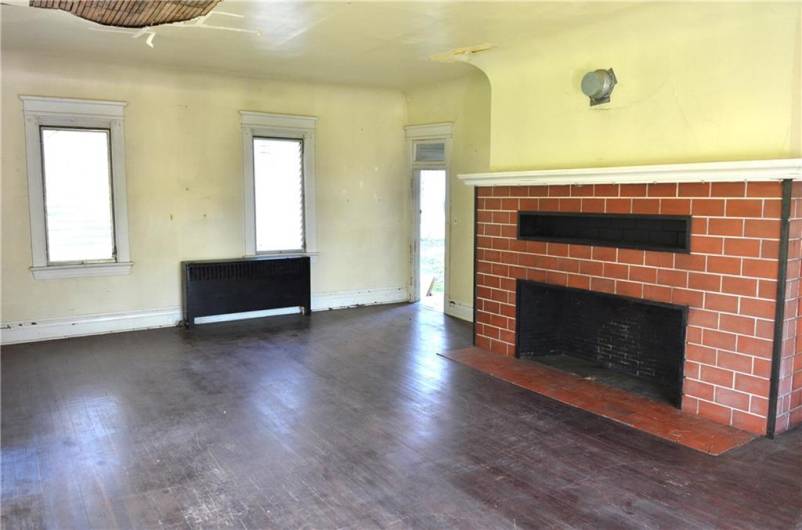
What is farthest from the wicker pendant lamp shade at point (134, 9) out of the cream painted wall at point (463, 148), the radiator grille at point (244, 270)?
the cream painted wall at point (463, 148)

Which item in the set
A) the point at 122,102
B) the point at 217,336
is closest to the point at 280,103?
the point at 122,102

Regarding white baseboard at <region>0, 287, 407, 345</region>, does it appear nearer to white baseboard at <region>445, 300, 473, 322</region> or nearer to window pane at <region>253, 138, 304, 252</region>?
window pane at <region>253, 138, 304, 252</region>

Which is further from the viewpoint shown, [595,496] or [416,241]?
[416,241]

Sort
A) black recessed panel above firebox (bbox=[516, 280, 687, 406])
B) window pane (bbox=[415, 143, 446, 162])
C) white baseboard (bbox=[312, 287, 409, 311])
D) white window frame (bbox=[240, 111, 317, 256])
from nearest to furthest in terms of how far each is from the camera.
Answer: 1. black recessed panel above firebox (bbox=[516, 280, 687, 406])
2. white window frame (bbox=[240, 111, 317, 256])
3. window pane (bbox=[415, 143, 446, 162])
4. white baseboard (bbox=[312, 287, 409, 311])

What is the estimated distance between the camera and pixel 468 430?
358 centimetres

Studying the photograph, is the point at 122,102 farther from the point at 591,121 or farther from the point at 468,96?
the point at 591,121

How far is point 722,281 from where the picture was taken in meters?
3.56

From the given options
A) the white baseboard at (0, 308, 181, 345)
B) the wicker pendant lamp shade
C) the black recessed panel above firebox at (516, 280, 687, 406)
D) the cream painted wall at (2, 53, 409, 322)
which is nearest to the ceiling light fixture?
the black recessed panel above firebox at (516, 280, 687, 406)

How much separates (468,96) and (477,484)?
4.62 m

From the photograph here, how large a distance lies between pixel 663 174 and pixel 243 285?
451cm

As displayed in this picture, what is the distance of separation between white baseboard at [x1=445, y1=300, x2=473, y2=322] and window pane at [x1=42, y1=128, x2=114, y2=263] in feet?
12.2

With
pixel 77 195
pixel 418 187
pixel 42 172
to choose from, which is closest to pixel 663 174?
pixel 418 187

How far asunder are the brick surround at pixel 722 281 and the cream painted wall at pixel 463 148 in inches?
83.1

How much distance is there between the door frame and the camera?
6.80 metres
